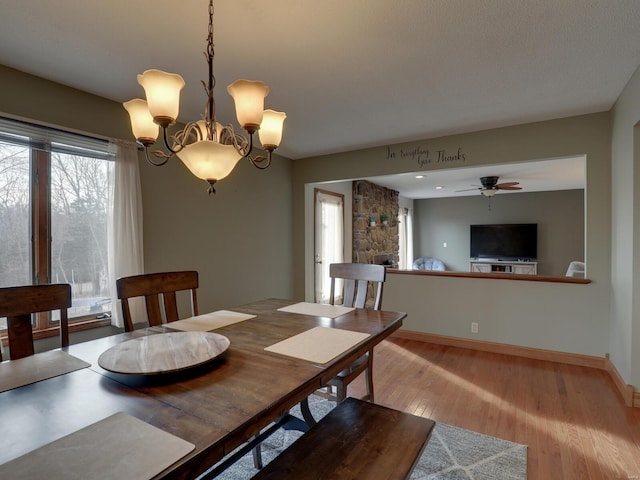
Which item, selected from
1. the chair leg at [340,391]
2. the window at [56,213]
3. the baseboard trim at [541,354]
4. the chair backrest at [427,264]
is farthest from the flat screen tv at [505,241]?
the window at [56,213]

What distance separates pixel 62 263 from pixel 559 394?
3937 mm

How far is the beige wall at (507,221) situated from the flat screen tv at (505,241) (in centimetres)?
18

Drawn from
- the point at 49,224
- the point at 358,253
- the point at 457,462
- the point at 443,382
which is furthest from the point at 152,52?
the point at 358,253

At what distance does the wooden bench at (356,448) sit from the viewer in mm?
1123

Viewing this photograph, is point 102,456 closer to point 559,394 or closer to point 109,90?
point 109,90

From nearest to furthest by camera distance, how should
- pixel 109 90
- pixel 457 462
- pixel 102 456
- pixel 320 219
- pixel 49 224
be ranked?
1. pixel 102 456
2. pixel 457 462
3. pixel 49 224
4. pixel 109 90
5. pixel 320 219

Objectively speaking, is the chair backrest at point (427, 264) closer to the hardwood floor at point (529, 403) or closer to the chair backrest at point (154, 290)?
the hardwood floor at point (529, 403)

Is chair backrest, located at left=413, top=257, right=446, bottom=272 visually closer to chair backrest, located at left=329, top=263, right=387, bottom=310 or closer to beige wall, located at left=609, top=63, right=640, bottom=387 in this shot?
beige wall, located at left=609, top=63, right=640, bottom=387

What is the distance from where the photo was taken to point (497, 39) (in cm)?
181

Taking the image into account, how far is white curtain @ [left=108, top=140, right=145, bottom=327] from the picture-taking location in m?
2.53

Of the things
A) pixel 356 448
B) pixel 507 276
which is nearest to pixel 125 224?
pixel 356 448

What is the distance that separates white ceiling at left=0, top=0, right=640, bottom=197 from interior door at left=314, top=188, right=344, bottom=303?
220 cm

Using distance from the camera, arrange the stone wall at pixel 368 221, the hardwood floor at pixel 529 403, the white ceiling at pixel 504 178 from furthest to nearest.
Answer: the stone wall at pixel 368 221 → the white ceiling at pixel 504 178 → the hardwood floor at pixel 529 403

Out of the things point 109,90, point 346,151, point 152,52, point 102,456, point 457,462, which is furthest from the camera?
point 346,151
